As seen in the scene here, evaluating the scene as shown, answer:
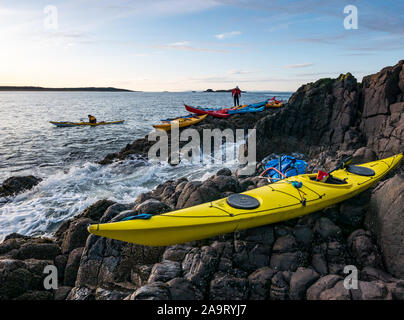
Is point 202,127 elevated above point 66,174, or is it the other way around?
point 202,127

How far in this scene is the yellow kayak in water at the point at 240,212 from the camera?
4551mm

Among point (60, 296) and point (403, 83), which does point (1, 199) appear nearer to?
point (60, 296)

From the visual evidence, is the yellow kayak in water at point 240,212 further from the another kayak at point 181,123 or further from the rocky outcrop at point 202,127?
the another kayak at point 181,123

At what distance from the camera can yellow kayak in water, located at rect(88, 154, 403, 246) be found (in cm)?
455

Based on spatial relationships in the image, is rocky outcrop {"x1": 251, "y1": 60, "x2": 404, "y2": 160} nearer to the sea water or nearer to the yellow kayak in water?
the sea water

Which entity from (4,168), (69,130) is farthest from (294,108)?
(69,130)

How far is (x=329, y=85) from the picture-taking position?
14805mm
